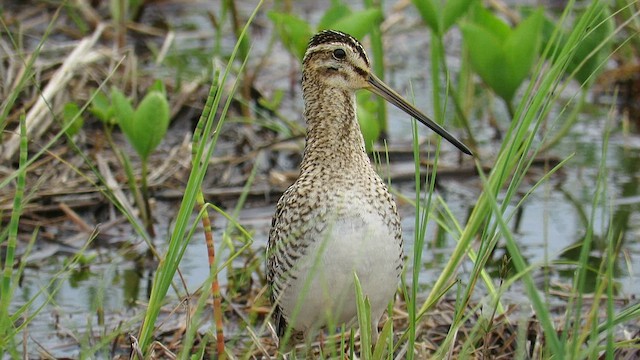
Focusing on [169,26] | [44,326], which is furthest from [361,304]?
[169,26]

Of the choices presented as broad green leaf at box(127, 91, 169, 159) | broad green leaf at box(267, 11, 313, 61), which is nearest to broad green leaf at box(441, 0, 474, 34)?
broad green leaf at box(267, 11, 313, 61)

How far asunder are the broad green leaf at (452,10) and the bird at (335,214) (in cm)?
189

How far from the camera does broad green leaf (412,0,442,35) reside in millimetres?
5730

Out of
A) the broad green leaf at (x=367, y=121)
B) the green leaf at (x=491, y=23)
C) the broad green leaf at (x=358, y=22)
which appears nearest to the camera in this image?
the broad green leaf at (x=367, y=121)

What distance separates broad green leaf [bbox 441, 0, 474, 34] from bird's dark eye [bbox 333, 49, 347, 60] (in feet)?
6.35

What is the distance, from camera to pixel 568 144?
22.1 ft

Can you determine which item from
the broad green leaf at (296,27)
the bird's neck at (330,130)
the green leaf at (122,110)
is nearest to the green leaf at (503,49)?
the broad green leaf at (296,27)

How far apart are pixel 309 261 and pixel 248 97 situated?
3138mm

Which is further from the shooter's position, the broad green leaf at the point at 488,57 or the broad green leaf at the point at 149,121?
the broad green leaf at the point at 488,57

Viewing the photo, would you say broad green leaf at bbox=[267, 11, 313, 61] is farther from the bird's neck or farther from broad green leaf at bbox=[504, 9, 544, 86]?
the bird's neck

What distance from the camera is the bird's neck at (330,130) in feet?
12.6

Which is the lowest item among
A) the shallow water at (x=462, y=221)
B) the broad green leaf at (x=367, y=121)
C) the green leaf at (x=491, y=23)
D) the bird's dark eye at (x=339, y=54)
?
the shallow water at (x=462, y=221)

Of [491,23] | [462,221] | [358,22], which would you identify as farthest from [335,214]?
[491,23]

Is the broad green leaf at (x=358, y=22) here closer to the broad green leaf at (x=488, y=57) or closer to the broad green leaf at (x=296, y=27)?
the broad green leaf at (x=296, y=27)
